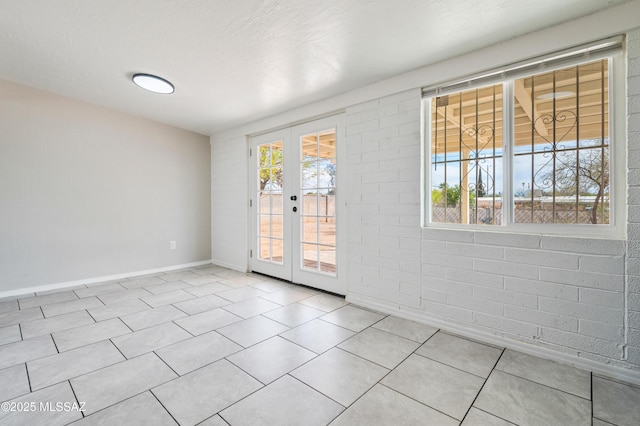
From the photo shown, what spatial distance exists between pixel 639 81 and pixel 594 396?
6.21 ft

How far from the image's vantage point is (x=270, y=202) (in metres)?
4.24

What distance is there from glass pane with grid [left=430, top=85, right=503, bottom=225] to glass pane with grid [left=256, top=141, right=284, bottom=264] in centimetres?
215

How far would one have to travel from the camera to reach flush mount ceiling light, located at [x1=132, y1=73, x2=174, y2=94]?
2.91 meters

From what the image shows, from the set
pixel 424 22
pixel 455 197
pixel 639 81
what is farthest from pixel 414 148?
pixel 639 81

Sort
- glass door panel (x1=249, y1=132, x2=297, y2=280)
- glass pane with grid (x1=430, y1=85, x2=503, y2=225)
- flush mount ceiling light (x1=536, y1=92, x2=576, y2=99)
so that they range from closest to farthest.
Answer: flush mount ceiling light (x1=536, y1=92, x2=576, y2=99), glass pane with grid (x1=430, y1=85, x2=503, y2=225), glass door panel (x1=249, y1=132, x2=297, y2=280)

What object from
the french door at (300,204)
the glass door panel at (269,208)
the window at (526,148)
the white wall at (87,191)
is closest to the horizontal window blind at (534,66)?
the window at (526,148)

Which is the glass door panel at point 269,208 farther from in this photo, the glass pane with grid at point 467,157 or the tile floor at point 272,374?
the glass pane with grid at point 467,157

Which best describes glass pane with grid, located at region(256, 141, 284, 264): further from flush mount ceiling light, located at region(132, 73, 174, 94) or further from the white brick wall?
flush mount ceiling light, located at region(132, 73, 174, 94)

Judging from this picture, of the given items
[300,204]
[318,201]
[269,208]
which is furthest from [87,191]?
[318,201]

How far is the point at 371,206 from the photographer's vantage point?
297 centimetres

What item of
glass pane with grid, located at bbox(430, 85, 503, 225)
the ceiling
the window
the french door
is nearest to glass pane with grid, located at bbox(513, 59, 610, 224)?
the window

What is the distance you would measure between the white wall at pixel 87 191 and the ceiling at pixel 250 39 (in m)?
A: 0.52

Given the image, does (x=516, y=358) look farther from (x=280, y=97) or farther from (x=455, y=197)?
(x=280, y=97)

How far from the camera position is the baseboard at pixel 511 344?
179 centimetres
